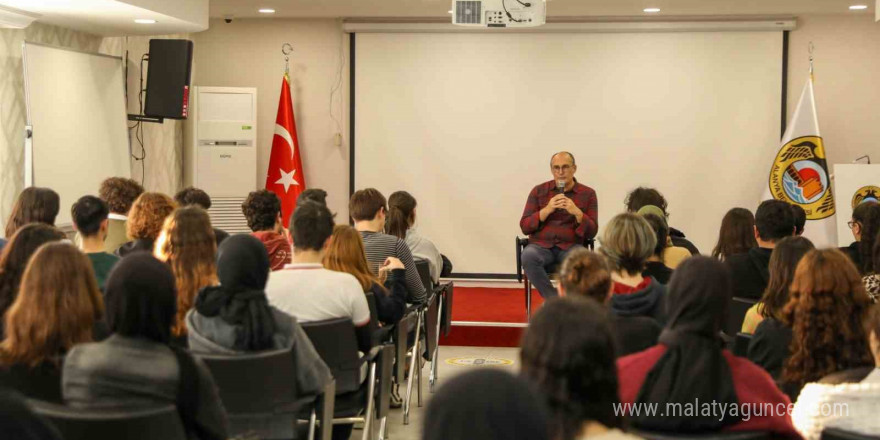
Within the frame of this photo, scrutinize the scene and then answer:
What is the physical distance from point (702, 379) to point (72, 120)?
6.22 m

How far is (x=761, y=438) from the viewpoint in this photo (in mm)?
2404

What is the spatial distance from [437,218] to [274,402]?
6.46 m

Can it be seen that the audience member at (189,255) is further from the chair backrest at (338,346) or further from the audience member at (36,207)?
the audience member at (36,207)

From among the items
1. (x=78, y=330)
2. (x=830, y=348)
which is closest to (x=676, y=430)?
(x=830, y=348)

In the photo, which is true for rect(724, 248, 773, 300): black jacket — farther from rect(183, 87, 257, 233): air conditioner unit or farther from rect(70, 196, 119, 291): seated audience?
rect(183, 87, 257, 233): air conditioner unit

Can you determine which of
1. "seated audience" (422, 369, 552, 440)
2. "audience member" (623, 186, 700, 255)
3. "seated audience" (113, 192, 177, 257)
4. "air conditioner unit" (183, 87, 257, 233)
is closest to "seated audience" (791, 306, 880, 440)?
"seated audience" (422, 369, 552, 440)

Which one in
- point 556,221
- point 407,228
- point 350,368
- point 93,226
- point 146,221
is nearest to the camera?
point 350,368

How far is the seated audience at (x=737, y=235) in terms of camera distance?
498 centimetres

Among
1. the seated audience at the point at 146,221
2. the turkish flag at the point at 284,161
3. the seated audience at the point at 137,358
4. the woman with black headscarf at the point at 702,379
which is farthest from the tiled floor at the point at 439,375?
the turkish flag at the point at 284,161

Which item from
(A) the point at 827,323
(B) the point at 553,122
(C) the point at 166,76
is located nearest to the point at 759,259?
(A) the point at 827,323

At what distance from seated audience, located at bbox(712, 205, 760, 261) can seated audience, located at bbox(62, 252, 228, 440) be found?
3.26m

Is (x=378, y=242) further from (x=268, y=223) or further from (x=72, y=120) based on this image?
(x=72, y=120)

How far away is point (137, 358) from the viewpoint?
7.97ft

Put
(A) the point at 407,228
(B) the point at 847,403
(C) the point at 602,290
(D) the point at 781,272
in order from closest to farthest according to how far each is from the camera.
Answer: (B) the point at 847,403 < (C) the point at 602,290 < (D) the point at 781,272 < (A) the point at 407,228
